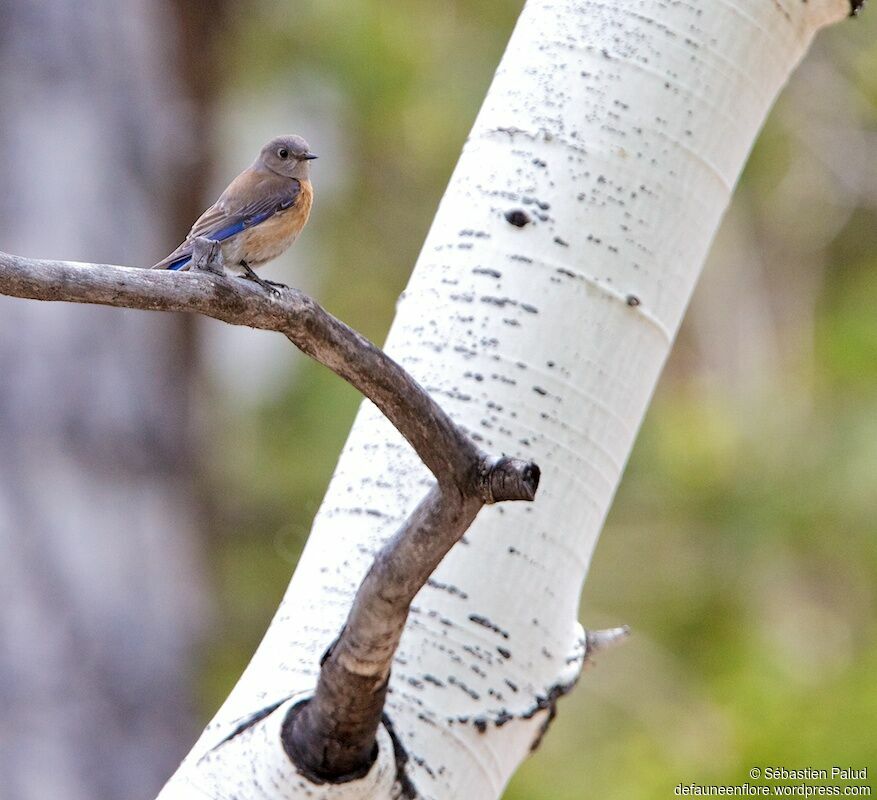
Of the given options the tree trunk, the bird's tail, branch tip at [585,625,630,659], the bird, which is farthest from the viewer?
the tree trunk

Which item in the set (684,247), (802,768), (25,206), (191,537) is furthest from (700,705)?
(684,247)

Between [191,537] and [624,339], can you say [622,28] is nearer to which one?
[624,339]

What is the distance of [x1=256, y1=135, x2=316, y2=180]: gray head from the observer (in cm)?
267

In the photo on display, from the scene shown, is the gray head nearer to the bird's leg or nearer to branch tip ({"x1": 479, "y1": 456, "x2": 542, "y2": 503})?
the bird's leg

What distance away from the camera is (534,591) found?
186 centimetres

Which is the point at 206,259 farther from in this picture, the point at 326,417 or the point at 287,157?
the point at 326,417

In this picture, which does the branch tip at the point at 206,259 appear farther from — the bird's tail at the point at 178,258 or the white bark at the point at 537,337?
the bird's tail at the point at 178,258

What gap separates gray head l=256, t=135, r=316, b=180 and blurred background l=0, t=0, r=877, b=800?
5.19 feet

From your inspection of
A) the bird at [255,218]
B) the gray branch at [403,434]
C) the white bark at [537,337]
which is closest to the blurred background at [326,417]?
the bird at [255,218]

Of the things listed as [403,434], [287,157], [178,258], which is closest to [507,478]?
[403,434]

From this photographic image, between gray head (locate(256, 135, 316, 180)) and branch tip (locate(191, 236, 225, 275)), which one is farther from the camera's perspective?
gray head (locate(256, 135, 316, 180))

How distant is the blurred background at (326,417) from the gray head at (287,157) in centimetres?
158

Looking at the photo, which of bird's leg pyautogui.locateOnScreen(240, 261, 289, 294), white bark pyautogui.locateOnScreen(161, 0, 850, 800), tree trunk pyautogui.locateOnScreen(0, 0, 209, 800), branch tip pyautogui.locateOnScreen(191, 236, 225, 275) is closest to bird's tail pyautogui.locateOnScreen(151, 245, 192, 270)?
bird's leg pyautogui.locateOnScreen(240, 261, 289, 294)

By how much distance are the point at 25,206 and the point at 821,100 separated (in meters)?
4.35
